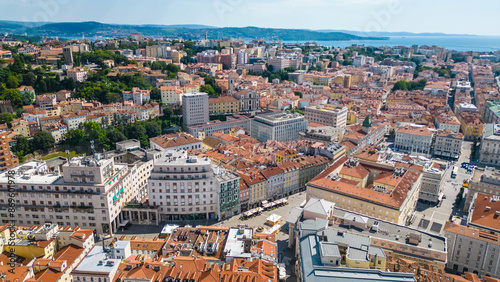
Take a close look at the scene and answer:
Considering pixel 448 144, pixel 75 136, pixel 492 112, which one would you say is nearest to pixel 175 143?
pixel 75 136

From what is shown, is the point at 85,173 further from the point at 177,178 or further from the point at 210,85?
the point at 210,85

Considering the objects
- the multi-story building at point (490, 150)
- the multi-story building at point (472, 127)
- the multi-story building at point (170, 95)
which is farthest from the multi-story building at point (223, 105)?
the multi-story building at point (472, 127)

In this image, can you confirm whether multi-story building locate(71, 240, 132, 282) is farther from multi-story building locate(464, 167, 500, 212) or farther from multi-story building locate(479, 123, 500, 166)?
multi-story building locate(479, 123, 500, 166)

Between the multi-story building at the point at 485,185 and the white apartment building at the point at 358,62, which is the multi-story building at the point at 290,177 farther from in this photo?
the white apartment building at the point at 358,62

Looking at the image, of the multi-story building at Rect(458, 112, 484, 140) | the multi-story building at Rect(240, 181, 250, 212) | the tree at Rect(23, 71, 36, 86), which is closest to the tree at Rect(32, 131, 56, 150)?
the tree at Rect(23, 71, 36, 86)

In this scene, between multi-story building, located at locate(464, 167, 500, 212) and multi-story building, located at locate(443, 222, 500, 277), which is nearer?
multi-story building, located at locate(443, 222, 500, 277)

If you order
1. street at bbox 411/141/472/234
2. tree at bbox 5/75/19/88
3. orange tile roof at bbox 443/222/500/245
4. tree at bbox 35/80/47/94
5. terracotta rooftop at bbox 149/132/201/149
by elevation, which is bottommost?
street at bbox 411/141/472/234
